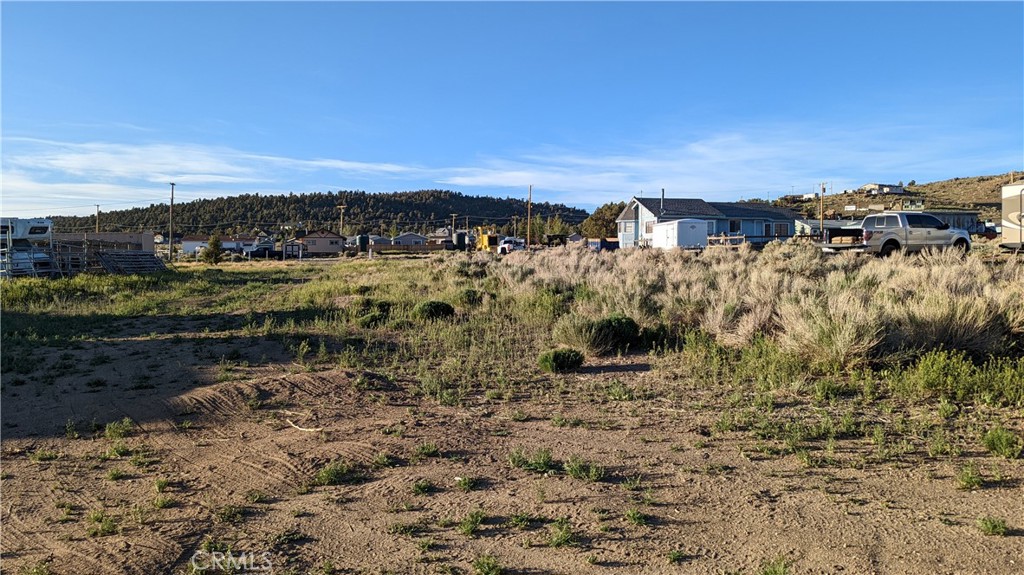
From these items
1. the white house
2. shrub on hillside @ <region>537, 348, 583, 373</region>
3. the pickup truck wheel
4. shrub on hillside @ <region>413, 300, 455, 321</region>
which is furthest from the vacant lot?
the white house

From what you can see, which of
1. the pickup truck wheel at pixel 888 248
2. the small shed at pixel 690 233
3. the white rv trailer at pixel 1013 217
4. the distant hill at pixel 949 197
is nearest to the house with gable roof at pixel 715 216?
the small shed at pixel 690 233

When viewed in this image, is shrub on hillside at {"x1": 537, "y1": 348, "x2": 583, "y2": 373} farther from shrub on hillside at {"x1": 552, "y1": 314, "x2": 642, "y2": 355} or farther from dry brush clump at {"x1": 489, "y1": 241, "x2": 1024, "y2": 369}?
dry brush clump at {"x1": 489, "y1": 241, "x2": 1024, "y2": 369}

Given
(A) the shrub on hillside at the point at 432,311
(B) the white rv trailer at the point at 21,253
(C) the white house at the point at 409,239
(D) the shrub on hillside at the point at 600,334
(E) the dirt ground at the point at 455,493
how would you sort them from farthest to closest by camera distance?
1. (C) the white house at the point at 409,239
2. (B) the white rv trailer at the point at 21,253
3. (A) the shrub on hillside at the point at 432,311
4. (D) the shrub on hillside at the point at 600,334
5. (E) the dirt ground at the point at 455,493

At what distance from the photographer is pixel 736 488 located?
15.5 feet

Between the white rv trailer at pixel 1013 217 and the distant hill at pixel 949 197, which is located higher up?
the distant hill at pixel 949 197

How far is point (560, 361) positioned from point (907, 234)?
20.8m

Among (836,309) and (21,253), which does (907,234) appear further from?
(21,253)

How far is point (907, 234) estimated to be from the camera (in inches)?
925

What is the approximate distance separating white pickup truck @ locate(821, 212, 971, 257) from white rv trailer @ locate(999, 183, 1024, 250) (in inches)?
73.6

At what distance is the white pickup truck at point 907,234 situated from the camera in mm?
23312

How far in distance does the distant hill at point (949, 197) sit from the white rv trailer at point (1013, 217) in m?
52.7

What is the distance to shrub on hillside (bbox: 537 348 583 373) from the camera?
8.52 metres

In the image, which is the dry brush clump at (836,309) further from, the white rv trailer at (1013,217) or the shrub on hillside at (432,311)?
the white rv trailer at (1013,217)

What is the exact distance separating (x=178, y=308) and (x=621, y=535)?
54.2 feet
